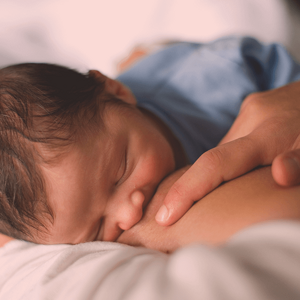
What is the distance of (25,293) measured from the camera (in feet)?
1.49

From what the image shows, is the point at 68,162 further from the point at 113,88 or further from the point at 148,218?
Result: the point at 113,88

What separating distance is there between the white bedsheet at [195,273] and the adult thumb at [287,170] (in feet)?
0.44

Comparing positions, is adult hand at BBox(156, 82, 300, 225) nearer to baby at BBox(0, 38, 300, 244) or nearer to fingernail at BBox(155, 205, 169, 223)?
fingernail at BBox(155, 205, 169, 223)

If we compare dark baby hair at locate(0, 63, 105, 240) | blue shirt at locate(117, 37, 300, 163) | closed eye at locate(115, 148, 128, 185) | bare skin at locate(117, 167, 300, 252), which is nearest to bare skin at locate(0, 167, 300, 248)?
bare skin at locate(117, 167, 300, 252)

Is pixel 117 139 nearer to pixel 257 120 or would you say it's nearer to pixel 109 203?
pixel 109 203

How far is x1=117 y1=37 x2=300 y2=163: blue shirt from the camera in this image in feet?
3.29

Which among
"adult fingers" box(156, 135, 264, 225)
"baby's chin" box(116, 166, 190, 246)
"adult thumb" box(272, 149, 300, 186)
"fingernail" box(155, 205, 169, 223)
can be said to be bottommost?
"baby's chin" box(116, 166, 190, 246)

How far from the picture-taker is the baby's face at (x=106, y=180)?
62 centimetres

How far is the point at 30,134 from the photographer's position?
613 millimetres

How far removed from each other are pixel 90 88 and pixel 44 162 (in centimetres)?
28

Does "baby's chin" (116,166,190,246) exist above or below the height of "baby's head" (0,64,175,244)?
below

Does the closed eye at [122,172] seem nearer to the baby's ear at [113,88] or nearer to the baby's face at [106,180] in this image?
the baby's face at [106,180]

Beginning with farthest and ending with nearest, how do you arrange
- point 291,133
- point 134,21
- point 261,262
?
point 134,21, point 291,133, point 261,262

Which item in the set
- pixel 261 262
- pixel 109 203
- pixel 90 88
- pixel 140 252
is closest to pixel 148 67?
pixel 90 88
